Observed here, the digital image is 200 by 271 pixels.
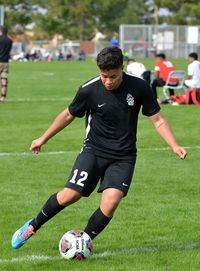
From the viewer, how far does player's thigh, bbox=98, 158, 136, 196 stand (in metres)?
6.91

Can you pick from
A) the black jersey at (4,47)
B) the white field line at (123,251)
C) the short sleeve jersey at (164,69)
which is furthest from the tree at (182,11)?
the white field line at (123,251)

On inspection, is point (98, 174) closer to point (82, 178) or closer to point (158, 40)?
point (82, 178)

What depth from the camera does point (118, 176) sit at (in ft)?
22.8

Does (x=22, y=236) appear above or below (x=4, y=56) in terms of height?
above

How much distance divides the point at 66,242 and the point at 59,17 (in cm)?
9928

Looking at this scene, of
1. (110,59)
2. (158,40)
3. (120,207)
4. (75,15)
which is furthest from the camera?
(75,15)

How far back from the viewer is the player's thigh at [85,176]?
273 inches

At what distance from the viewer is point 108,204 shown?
22.6 ft

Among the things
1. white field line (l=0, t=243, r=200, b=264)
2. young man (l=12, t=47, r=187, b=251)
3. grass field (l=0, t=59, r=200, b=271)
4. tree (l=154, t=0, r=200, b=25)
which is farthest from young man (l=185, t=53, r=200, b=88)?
tree (l=154, t=0, r=200, b=25)

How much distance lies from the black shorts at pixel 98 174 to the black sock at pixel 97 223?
0.67ft

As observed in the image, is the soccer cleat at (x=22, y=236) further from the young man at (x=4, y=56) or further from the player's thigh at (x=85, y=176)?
the young man at (x=4, y=56)

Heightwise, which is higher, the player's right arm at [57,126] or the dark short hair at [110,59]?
the dark short hair at [110,59]

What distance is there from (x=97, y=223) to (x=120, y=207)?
7.83 feet

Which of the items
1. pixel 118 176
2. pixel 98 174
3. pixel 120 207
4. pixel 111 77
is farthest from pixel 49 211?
pixel 120 207
